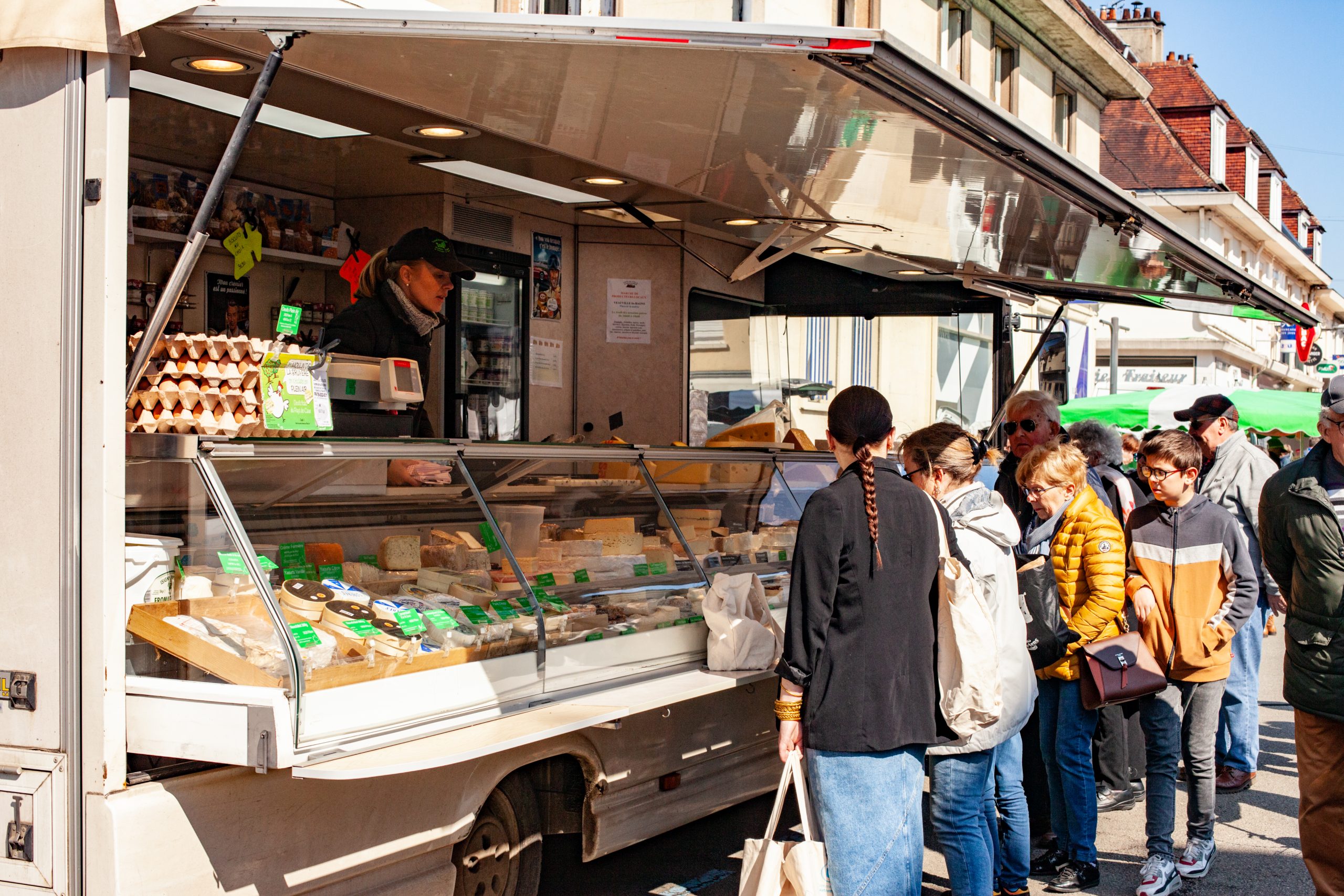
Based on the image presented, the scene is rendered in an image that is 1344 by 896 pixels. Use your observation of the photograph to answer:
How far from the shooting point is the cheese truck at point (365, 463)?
3037 mm

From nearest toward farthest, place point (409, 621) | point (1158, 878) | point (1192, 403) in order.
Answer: point (409, 621), point (1158, 878), point (1192, 403)

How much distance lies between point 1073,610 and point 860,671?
1741 millimetres

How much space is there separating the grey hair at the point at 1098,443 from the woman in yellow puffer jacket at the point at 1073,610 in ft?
3.98

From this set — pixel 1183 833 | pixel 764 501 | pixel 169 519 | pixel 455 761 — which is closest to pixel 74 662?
pixel 169 519

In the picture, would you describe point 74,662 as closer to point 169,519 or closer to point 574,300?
point 169,519

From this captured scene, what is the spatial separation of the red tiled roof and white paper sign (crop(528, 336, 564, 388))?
28258 mm

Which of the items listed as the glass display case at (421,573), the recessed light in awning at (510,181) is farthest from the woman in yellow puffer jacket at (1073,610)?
the recessed light in awning at (510,181)

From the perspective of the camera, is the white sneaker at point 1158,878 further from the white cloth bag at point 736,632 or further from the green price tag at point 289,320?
the green price tag at point 289,320

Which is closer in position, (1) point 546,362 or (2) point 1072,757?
(2) point 1072,757

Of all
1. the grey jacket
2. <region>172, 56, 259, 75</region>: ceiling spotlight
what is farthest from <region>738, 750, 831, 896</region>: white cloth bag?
the grey jacket

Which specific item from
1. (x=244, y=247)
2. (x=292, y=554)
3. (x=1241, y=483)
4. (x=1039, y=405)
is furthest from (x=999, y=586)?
(x=244, y=247)

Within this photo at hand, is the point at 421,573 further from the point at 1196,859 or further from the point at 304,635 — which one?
the point at 1196,859

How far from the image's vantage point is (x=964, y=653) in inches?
140

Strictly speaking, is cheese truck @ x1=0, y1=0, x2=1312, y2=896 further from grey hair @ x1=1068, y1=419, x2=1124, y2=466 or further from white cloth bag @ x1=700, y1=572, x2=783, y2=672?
grey hair @ x1=1068, y1=419, x2=1124, y2=466
